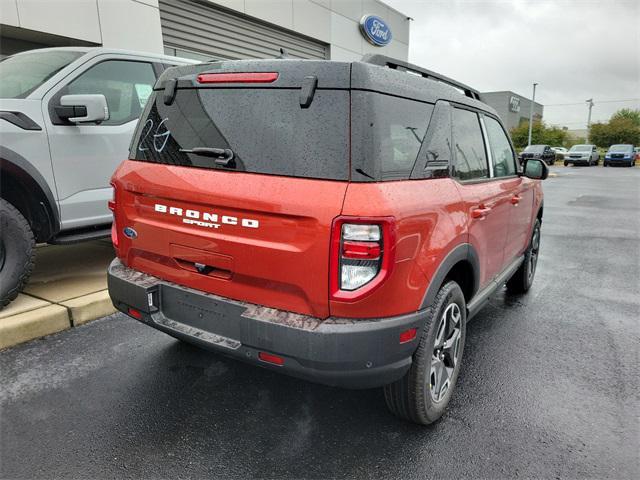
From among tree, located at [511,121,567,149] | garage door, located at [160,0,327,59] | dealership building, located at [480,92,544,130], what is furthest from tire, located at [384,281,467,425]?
dealership building, located at [480,92,544,130]

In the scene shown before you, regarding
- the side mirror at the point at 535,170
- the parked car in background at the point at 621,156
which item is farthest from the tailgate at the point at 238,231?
the parked car in background at the point at 621,156

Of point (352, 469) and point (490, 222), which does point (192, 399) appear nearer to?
point (352, 469)

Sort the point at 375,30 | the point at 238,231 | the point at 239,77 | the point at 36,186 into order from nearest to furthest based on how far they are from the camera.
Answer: the point at 238,231 → the point at 239,77 → the point at 36,186 → the point at 375,30

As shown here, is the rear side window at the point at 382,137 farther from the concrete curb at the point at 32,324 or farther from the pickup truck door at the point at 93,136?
the pickup truck door at the point at 93,136

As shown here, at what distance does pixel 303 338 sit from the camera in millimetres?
1963

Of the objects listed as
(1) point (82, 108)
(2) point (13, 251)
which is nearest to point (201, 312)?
(2) point (13, 251)

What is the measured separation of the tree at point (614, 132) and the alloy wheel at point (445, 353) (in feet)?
222

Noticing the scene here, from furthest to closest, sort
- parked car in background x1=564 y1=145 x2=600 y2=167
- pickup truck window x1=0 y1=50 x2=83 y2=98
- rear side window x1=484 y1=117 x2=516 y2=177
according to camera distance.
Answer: parked car in background x1=564 y1=145 x2=600 y2=167 → pickup truck window x1=0 y1=50 x2=83 y2=98 → rear side window x1=484 y1=117 x2=516 y2=177

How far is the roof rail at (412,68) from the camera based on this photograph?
7.38 ft

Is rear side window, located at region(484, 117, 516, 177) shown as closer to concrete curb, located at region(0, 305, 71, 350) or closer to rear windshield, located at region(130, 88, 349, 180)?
rear windshield, located at region(130, 88, 349, 180)

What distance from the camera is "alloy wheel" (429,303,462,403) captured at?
8.23 feet

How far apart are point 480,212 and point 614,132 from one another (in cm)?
6823

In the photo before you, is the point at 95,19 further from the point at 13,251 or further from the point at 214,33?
the point at 13,251

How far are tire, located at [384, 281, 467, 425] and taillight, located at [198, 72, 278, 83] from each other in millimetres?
1368
